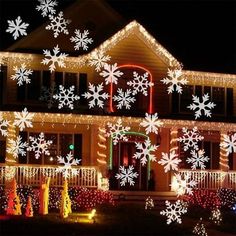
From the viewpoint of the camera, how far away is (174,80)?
26.9m

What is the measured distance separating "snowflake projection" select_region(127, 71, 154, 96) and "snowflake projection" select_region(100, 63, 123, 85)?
2.37ft

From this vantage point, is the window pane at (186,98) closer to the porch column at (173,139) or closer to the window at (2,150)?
the porch column at (173,139)

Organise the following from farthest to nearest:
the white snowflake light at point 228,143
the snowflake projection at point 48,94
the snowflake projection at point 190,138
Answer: the snowflake projection at point 190,138, the white snowflake light at point 228,143, the snowflake projection at point 48,94

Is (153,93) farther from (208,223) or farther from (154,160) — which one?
(208,223)

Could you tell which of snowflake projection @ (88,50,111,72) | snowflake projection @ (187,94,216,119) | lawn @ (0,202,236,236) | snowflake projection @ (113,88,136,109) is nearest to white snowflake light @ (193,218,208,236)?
lawn @ (0,202,236,236)

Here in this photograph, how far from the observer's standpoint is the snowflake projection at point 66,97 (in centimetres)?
2508

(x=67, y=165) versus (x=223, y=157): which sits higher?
(x=223, y=157)

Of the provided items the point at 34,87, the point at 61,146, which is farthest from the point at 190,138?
the point at 34,87

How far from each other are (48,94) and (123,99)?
127 inches

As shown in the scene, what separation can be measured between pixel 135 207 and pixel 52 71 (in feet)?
23.6

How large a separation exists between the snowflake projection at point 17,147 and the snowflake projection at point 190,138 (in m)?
6.88

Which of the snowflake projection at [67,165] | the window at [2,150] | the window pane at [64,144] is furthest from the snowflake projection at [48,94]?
the window at [2,150]

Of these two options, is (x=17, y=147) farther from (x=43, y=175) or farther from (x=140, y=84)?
(x=140, y=84)

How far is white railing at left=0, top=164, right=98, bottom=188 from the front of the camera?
76.9 ft
